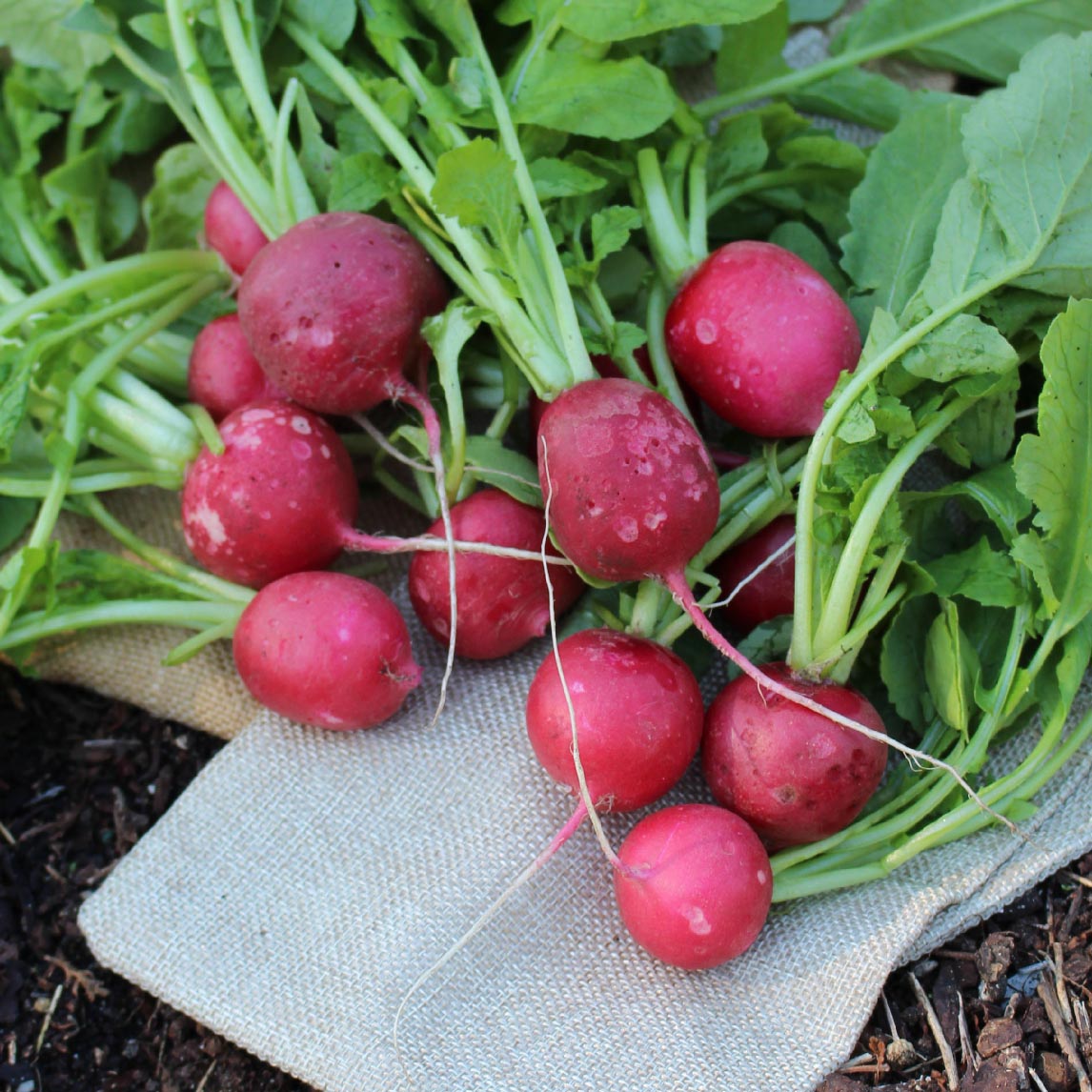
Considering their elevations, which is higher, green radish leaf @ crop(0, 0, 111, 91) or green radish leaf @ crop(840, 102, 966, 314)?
green radish leaf @ crop(0, 0, 111, 91)

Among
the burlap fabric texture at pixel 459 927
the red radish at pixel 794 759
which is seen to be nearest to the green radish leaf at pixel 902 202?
the red radish at pixel 794 759

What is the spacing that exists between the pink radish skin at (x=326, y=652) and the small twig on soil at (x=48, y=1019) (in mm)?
426

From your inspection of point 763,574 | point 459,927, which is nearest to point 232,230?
point 763,574

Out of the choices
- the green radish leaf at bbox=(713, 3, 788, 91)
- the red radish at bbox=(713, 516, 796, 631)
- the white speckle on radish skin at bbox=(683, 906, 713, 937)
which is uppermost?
the green radish leaf at bbox=(713, 3, 788, 91)

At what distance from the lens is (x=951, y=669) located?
1209 millimetres

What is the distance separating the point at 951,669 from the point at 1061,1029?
39 cm

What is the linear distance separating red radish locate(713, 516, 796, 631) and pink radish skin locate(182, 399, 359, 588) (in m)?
0.50

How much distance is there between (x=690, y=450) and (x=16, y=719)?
105 cm

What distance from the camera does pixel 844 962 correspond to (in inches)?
45.7

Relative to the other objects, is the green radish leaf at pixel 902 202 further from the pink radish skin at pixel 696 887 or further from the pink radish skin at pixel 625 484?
the pink radish skin at pixel 696 887

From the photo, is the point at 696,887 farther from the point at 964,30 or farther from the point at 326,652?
the point at 964,30

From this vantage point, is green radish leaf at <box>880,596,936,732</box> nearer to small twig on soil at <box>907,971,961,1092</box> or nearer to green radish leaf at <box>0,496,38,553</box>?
small twig on soil at <box>907,971,961,1092</box>

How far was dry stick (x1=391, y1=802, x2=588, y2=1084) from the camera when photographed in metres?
1.13

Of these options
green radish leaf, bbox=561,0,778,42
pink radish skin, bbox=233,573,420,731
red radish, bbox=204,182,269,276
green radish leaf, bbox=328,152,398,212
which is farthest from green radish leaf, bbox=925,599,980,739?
red radish, bbox=204,182,269,276
